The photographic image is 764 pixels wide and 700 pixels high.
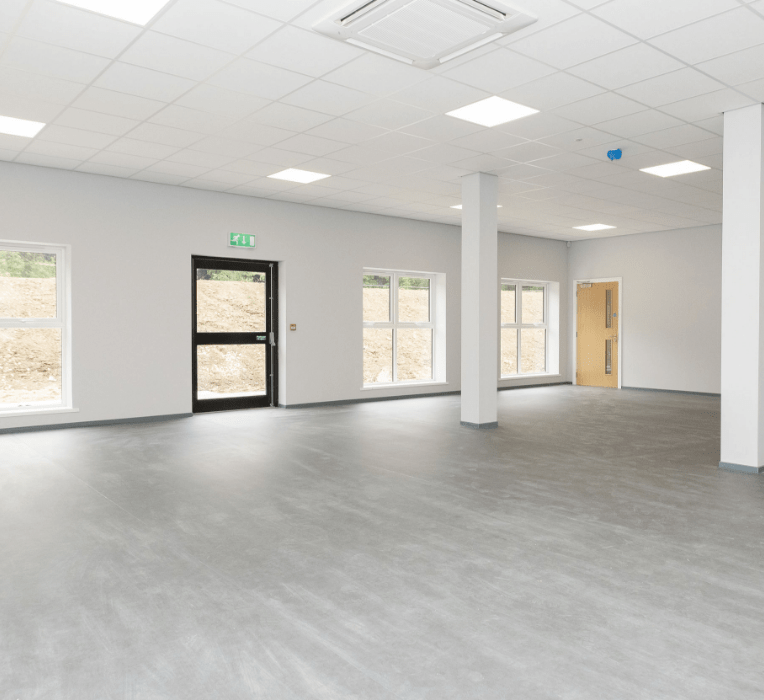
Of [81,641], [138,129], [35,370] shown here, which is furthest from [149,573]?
[35,370]

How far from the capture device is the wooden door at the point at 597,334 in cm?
1265

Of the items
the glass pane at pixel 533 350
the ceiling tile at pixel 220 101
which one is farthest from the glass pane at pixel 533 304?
the ceiling tile at pixel 220 101

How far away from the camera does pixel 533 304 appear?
13.2m

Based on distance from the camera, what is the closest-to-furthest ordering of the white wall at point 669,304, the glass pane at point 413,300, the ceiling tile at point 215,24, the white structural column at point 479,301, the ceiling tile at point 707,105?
the ceiling tile at point 215,24
the ceiling tile at point 707,105
the white structural column at point 479,301
the glass pane at point 413,300
the white wall at point 669,304

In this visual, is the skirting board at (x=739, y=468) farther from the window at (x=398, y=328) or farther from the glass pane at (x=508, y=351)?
the glass pane at (x=508, y=351)

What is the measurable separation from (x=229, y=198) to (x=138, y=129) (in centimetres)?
282

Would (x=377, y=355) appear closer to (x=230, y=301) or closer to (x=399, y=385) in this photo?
(x=399, y=385)

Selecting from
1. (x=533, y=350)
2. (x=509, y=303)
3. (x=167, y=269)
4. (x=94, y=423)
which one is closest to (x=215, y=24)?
(x=167, y=269)

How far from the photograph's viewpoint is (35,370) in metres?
7.51

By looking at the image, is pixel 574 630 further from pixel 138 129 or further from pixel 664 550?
pixel 138 129

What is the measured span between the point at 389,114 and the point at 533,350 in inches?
337

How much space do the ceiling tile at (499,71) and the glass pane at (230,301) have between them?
5158 mm

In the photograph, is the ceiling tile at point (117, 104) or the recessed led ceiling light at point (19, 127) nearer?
the ceiling tile at point (117, 104)

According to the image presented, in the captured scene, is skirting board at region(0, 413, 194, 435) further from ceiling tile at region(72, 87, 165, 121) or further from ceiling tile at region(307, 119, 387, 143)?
ceiling tile at region(307, 119, 387, 143)
